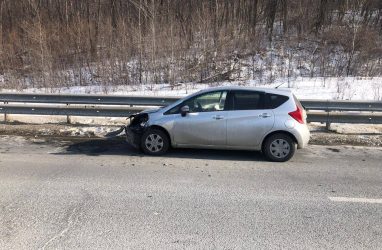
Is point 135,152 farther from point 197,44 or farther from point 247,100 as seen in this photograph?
point 197,44

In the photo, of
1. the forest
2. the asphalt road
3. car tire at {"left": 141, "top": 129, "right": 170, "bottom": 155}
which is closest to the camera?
the asphalt road

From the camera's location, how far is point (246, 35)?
24516 mm

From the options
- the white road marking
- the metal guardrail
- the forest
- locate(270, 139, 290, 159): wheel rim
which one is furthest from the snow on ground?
the white road marking

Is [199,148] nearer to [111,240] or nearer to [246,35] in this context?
[111,240]

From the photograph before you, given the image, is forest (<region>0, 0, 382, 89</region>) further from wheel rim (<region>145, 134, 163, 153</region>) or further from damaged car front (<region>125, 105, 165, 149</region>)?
wheel rim (<region>145, 134, 163, 153</region>)

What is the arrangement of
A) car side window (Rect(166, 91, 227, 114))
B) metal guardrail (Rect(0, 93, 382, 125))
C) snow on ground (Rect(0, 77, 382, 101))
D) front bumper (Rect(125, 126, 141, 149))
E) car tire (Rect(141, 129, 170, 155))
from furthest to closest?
snow on ground (Rect(0, 77, 382, 101)) < metal guardrail (Rect(0, 93, 382, 125)) < front bumper (Rect(125, 126, 141, 149)) < car tire (Rect(141, 129, 170, 155)) < car side window (Rect(166, 91, 227, 114))

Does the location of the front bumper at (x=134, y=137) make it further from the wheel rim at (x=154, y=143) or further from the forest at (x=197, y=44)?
the forest at (x=197, y=44)

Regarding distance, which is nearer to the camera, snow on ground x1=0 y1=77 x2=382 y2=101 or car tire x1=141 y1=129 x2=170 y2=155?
car tire x1=141 y1=129 x2=170 y2=155

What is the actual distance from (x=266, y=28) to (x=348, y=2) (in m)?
5.97

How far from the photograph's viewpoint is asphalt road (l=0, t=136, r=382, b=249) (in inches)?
171

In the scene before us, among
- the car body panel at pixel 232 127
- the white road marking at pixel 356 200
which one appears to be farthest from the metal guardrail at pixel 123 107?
the white road marking at pixel 356 200

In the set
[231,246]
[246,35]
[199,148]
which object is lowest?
[231,246]

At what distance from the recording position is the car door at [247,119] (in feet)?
26.2

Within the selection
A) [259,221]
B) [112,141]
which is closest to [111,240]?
[259,221]
